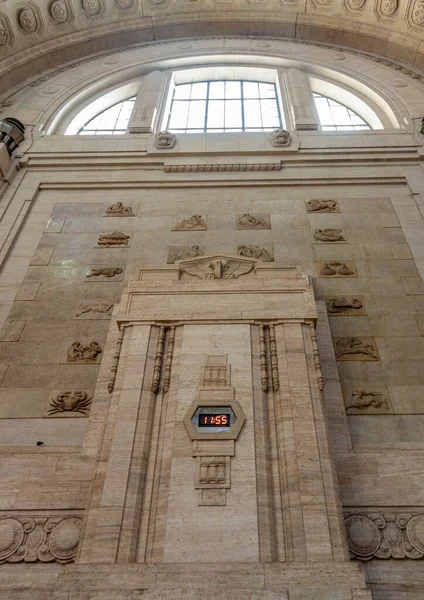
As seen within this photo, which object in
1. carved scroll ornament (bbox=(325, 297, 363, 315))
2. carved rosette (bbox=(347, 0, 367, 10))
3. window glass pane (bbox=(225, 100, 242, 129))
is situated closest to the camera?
carved scroll ornament (bbox=(325, 297, 363, 315))

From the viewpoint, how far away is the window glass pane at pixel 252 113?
1400 cm

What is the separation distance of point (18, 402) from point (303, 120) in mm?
10473

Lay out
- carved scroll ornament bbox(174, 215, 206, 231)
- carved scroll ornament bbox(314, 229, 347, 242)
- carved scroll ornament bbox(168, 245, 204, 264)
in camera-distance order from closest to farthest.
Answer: carved scroll ornament bbox(168, 245, 204, 264) < carved scroll ornament bbox(314, 229, 347, 242) < carved scroll ornament bbox(174, 215, 206, 231)

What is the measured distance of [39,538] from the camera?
516 centimetres

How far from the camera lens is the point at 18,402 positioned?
679cm

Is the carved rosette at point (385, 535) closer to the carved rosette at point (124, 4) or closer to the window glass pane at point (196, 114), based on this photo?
the window glass pane at point (196, 114)

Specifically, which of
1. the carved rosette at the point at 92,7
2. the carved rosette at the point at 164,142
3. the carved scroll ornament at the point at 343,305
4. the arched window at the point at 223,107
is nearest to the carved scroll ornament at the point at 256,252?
the carved scroll ornament at the point at 343,305

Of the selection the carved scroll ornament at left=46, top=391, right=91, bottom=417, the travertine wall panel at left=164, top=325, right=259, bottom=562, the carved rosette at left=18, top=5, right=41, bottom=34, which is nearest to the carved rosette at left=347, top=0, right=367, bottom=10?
the carved rosette at left=18, top=5, right=41, bottom=34

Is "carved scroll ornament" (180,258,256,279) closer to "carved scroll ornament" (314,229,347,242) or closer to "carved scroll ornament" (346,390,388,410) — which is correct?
"carved scroll ornament" (314,229,347,242)

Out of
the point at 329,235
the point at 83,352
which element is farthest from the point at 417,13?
the point at 83,352

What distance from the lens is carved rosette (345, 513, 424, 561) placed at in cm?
498

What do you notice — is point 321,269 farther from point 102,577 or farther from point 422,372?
point 102,577

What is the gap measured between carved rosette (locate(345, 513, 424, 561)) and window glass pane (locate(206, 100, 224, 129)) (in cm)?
1174

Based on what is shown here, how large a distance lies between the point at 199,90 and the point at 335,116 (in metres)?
4.76
